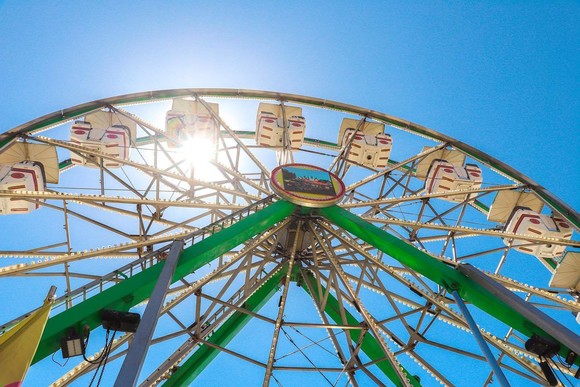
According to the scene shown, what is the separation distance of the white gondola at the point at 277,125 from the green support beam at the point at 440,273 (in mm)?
5167

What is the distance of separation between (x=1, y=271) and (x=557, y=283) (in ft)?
44.8

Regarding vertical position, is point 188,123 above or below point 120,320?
above

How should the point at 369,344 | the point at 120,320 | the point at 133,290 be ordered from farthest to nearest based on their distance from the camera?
the point at 369,344 → the point at 133,290 → the point at 120,320

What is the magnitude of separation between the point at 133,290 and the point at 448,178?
10.7 m

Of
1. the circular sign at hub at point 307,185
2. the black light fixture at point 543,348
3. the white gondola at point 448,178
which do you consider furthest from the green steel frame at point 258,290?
the white gondola at point 448,178

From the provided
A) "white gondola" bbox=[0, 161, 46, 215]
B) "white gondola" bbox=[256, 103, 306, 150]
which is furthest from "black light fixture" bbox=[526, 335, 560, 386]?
"white gondola" bbox=[0, 161, 46, 215]

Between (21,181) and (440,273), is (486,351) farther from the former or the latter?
(21,181)

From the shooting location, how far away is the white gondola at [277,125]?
14.8m

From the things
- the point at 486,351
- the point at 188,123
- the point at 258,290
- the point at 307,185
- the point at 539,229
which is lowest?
the point at 258,290

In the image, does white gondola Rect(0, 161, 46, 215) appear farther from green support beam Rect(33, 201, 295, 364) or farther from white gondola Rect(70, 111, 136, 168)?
green support beam Rect(33, 201, 295, 364)

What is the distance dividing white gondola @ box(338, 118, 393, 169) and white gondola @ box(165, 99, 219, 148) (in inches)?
165

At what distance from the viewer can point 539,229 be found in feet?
42.4

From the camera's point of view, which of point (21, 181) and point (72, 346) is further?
point (21, 181)

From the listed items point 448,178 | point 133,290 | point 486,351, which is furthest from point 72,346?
point 448,178
